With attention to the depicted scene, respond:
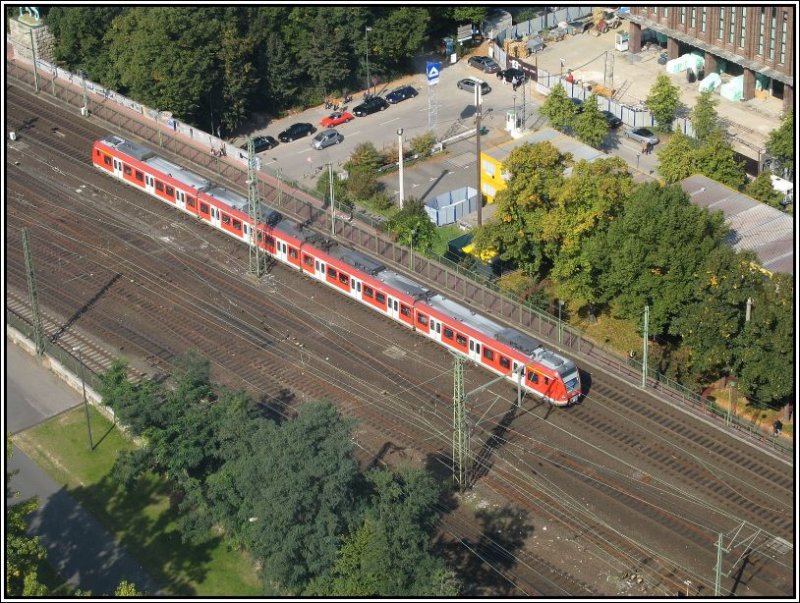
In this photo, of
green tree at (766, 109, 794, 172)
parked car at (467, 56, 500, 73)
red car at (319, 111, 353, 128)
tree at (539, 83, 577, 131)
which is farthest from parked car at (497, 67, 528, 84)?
green tree at (766, 109, 794, 172)

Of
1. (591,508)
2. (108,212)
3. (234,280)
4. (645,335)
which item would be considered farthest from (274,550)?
(108,212)

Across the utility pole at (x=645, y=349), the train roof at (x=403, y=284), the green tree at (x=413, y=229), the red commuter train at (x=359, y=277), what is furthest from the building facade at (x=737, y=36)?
the red commuter train at (x=359, y=277)

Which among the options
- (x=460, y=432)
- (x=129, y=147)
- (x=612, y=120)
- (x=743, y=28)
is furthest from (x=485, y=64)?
(x=460, y=432)

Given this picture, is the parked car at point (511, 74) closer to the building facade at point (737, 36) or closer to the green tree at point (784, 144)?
the building facade at point (737, 36)

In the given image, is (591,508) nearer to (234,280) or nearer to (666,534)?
(666,534)

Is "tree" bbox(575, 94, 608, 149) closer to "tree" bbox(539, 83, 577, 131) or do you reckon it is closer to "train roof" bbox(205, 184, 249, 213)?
"tree" bbox(539, 83, 577, 131)
